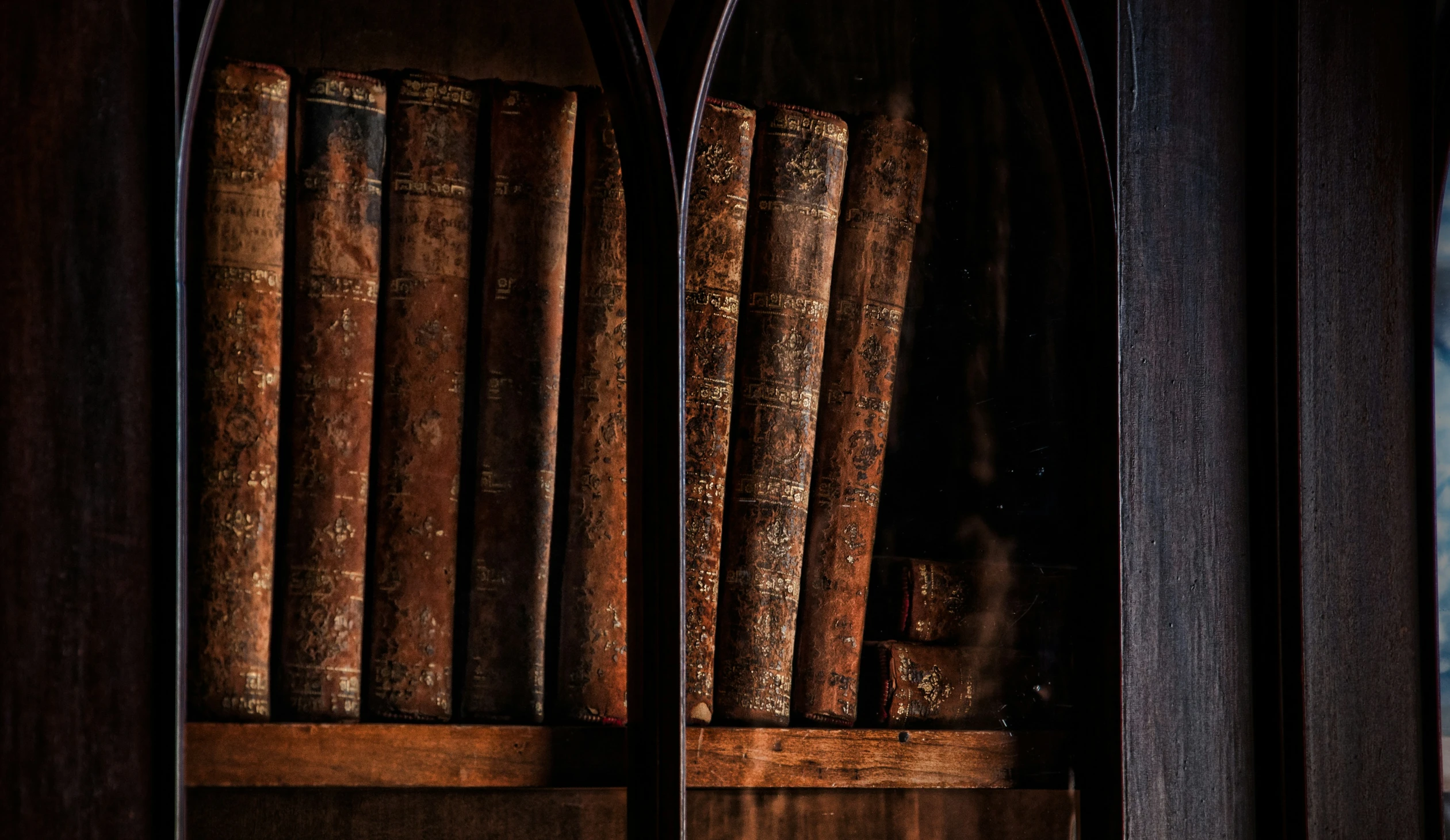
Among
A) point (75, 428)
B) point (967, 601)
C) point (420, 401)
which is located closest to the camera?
point (75, 428)

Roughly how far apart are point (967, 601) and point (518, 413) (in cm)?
32

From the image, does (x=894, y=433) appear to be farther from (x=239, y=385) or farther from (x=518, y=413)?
(x=239, y=385)

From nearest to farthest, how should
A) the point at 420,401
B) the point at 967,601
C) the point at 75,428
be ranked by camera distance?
the point at 75,428 < the point at 420,401 < the point at 967,601

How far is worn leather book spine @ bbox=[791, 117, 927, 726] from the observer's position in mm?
762

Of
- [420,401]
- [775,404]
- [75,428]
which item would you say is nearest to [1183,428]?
[775,404]

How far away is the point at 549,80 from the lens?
2.39 ft

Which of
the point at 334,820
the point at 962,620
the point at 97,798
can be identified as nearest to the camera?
the point at 97,798

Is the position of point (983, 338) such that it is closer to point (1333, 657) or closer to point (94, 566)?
point (1333, 657)

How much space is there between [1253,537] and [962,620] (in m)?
0.23

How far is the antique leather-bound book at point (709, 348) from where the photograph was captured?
28.9 inches

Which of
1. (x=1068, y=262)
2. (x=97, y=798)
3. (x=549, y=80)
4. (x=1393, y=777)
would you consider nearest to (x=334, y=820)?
(x=97, y=798)

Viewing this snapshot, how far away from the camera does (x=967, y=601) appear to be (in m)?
0.80

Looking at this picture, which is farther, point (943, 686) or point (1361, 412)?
point (1361, 412)

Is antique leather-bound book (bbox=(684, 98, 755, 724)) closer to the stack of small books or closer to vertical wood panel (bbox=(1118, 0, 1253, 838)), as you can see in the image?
the stack of small books
